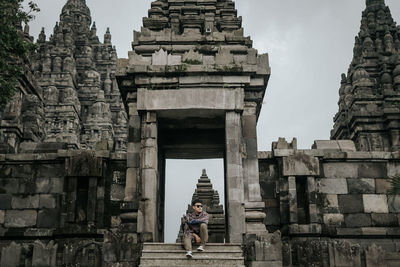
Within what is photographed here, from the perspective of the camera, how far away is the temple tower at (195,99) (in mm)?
10602

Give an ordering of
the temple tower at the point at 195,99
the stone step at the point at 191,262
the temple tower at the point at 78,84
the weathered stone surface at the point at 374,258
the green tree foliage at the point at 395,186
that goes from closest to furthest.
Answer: the stone step at the point at 191,262 → the weathered stone surface at the point at 374,258 → the temple tower at the point at 195,99 → the green tree foliage at the point at 395,186 → the temple tower at the point at 78,84

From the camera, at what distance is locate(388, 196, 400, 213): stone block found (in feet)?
40.9

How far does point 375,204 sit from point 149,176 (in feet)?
19.8

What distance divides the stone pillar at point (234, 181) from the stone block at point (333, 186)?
2.98 meters

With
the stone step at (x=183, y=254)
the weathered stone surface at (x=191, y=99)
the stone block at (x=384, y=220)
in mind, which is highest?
the weathered stone surface at (x=191, y=99)

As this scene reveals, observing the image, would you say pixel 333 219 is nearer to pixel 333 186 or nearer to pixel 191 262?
pixel 333 186

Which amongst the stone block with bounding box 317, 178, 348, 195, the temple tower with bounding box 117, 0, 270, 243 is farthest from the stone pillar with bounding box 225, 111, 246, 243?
the stone block with bounding box 317, 178, 348, 195

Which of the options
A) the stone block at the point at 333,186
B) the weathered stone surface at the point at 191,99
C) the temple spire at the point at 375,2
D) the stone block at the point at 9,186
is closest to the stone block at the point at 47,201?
the stone block at the point at 9,186

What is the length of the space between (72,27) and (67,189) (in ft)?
134

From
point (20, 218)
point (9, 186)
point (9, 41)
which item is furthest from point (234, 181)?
point (9, 41)

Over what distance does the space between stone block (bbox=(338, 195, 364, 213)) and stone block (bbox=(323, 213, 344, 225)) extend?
0.18m

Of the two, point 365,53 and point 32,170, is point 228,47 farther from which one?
point 365,53

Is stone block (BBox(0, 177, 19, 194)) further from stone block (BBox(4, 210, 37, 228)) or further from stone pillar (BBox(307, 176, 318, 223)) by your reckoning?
stone pillar (BBox(307, 176, 318, 223))

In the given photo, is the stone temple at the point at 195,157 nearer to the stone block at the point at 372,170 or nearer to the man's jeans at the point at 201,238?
the stone block at the point at 372,170
